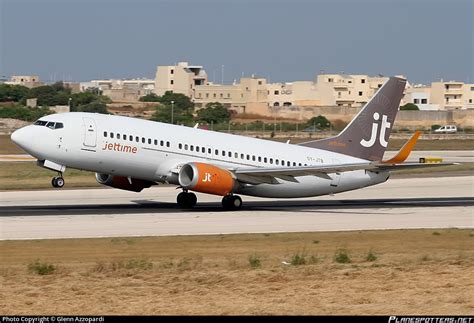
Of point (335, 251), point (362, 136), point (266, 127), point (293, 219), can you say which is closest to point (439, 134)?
point (266, 127)

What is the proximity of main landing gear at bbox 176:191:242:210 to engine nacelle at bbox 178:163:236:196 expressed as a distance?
75 centimetres

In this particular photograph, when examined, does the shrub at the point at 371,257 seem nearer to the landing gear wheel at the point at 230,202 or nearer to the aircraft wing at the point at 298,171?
the aircraft wing at the point at 298,171

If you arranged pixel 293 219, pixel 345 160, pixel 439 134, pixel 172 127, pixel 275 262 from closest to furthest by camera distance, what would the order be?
pixel 275 262
pixel 293 219
pixel 172 127
pixel 345 160
pixel 439 134

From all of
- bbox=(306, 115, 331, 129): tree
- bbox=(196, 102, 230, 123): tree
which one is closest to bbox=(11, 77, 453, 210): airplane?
bbox=(196, 102, 230, 123): tree

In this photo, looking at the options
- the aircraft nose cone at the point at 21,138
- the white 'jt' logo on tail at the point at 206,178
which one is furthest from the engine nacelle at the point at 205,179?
the aircraft nose cone at the point at 21,138

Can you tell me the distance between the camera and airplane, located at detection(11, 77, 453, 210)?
43.9 m

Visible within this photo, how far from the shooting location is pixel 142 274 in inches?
1005

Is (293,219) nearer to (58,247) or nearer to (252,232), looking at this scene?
(252,232)

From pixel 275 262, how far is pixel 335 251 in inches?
148

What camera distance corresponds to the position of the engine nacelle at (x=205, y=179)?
145 feet

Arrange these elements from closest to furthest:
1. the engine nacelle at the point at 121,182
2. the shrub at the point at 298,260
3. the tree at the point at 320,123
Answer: the shrub at the point at 298,260 → the engine nacelle at the point at 121,182 → the tree at the point at 320,123

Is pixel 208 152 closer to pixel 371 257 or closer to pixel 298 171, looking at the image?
pixel 298 171

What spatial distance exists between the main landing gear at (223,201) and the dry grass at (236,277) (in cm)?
1076

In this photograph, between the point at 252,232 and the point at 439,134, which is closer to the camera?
the point at 252,232
